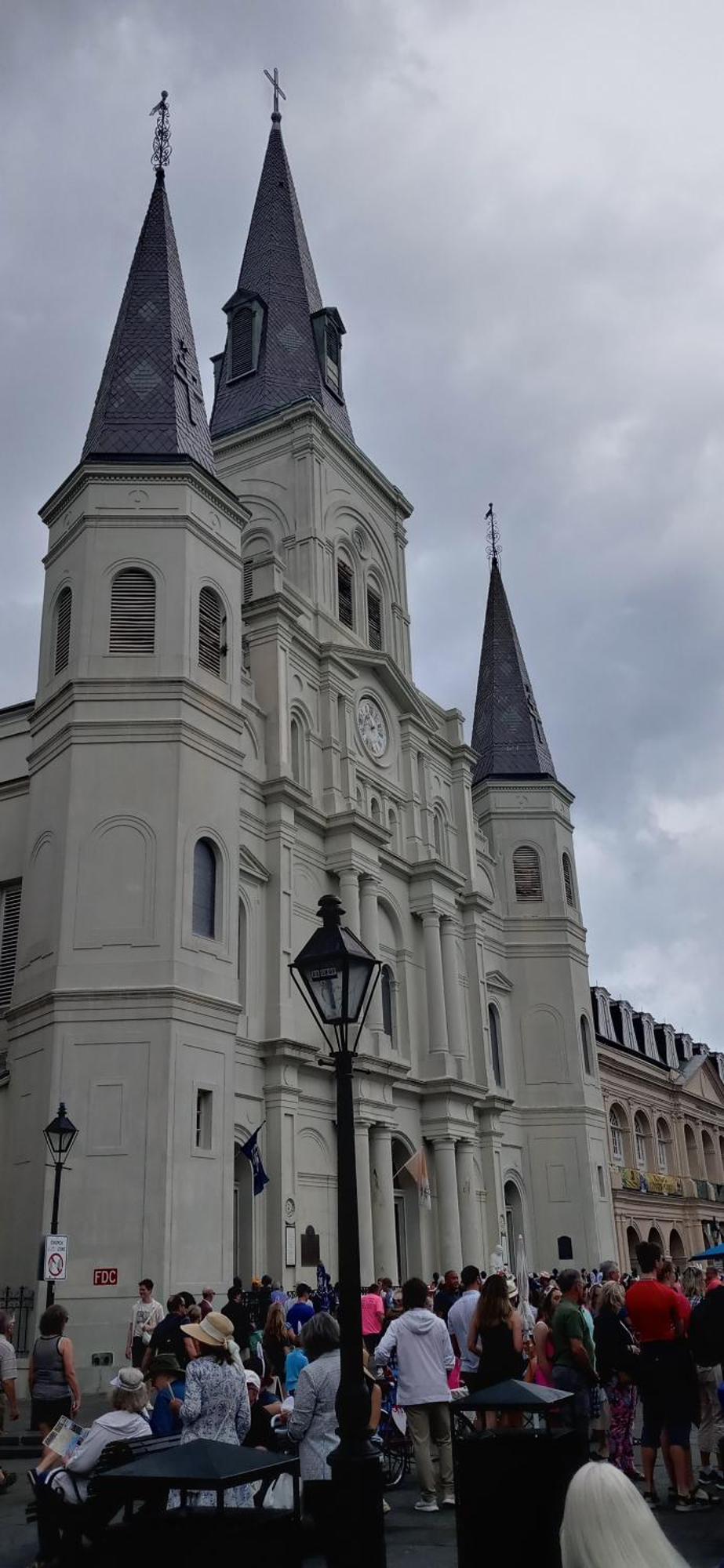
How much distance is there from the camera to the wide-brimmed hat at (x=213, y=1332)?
26.3 ft

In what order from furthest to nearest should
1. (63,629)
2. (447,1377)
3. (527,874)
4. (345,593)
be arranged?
(527,874), (345,593), (63,629), (447,1377)

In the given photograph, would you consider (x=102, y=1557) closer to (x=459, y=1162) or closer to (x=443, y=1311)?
(x=443, y=1311)

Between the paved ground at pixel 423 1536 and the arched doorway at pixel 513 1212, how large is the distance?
94.4 feet

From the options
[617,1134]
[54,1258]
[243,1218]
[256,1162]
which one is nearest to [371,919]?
[256,1162]

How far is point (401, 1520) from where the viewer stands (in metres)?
10.5

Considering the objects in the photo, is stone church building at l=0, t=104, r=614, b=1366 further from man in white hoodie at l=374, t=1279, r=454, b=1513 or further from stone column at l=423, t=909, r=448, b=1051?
man in white hoodie at l=374, t=1279, r=454, b=1513

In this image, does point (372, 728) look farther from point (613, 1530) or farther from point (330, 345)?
point (613, 1530)

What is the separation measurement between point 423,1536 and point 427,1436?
1.08 meters

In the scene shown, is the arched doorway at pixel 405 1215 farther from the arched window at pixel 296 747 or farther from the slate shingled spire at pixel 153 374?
the slate shingled spire at pixel 153 374

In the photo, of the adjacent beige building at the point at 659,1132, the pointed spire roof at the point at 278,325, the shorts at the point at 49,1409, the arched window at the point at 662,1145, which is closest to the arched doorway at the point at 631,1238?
the adjacent beige building at the point at 659,1132

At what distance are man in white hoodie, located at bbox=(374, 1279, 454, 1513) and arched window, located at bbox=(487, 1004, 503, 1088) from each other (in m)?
29.9

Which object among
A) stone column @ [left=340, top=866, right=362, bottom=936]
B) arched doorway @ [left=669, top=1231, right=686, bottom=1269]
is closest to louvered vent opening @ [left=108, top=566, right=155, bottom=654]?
stone column @ [left=340, top=866, right=362, bottom=936]

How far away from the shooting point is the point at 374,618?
40.2 meters

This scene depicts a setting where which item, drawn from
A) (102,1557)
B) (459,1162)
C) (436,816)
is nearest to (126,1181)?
(102,1557)
